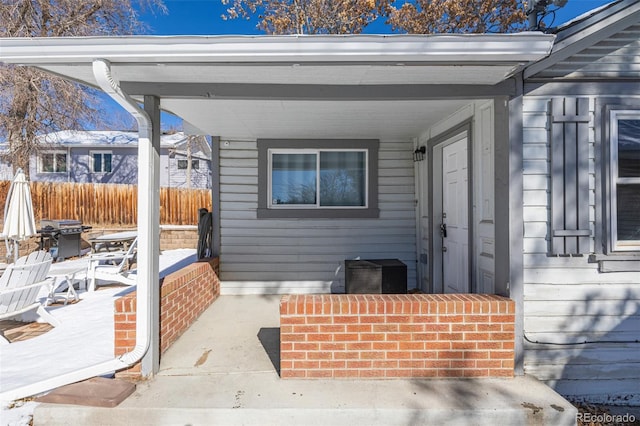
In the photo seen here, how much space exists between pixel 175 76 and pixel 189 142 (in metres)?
14.6

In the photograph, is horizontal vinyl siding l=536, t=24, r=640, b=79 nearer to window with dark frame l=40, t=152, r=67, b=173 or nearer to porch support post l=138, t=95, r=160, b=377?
porch support post l=138, t=95, r=160, b=377

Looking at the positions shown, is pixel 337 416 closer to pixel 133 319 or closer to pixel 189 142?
pixel 133 319

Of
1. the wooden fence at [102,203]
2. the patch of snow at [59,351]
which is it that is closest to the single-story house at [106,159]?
the wooden fence at [102,203]

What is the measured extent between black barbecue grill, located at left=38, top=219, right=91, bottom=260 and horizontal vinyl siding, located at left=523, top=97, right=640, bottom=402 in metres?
10.1

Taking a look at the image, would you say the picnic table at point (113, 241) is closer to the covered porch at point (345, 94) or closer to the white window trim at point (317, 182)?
the white window trim at point (317, 182)

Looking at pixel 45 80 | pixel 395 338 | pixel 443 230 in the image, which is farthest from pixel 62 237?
pixel 395 338

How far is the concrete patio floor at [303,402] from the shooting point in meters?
2.44

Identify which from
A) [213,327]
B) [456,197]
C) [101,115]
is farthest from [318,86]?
[101,115]

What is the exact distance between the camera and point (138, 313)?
286 cm

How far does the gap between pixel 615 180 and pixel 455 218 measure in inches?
62.3

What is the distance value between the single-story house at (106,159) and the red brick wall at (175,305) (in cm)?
1261

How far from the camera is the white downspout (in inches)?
104

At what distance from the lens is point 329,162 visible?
557cm

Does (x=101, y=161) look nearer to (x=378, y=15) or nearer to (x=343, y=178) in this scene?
(x=378, y=15)
